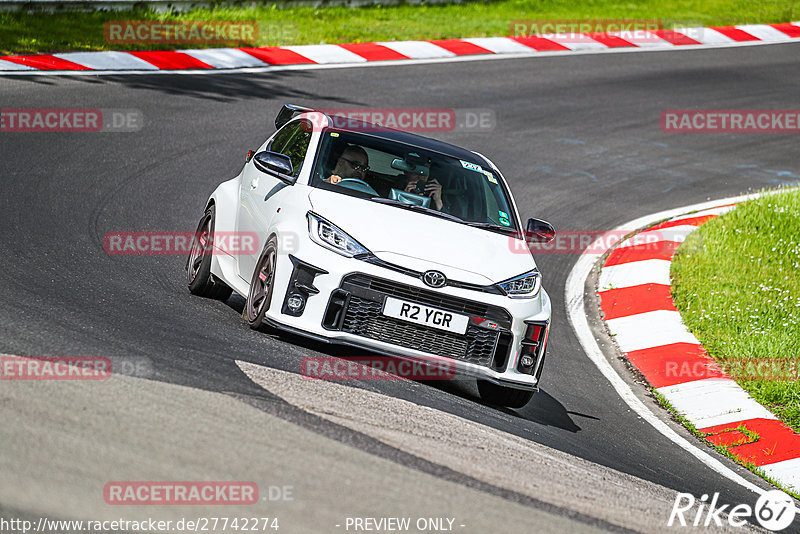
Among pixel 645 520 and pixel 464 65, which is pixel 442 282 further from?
pixel 464 65

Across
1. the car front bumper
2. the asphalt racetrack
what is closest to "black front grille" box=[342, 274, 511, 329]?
the car front bumper

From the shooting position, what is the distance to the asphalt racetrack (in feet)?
14.8

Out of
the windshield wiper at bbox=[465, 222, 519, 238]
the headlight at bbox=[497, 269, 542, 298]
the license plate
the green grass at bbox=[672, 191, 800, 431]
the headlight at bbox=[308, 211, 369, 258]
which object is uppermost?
the headlight at bbox=[308, 211, 369, 258]

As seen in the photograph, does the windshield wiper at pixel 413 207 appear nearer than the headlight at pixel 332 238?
No

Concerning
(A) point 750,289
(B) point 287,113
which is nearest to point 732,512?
(B) point 287,113

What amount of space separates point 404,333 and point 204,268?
7.18 ft

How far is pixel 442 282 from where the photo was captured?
6727 mm

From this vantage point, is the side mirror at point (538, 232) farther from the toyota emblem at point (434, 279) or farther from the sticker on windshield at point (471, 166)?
the toyota emblem at point (434, 279)

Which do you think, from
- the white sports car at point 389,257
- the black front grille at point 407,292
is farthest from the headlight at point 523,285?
the black front grille at point 407,292

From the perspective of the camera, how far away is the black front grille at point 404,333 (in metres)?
6.69

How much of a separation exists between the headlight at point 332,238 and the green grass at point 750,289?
388 cm

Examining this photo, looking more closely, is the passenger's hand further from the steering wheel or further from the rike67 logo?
the rike67 logo

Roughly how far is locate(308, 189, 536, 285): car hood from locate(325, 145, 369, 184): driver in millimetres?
383

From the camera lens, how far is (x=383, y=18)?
2116 centimetres
